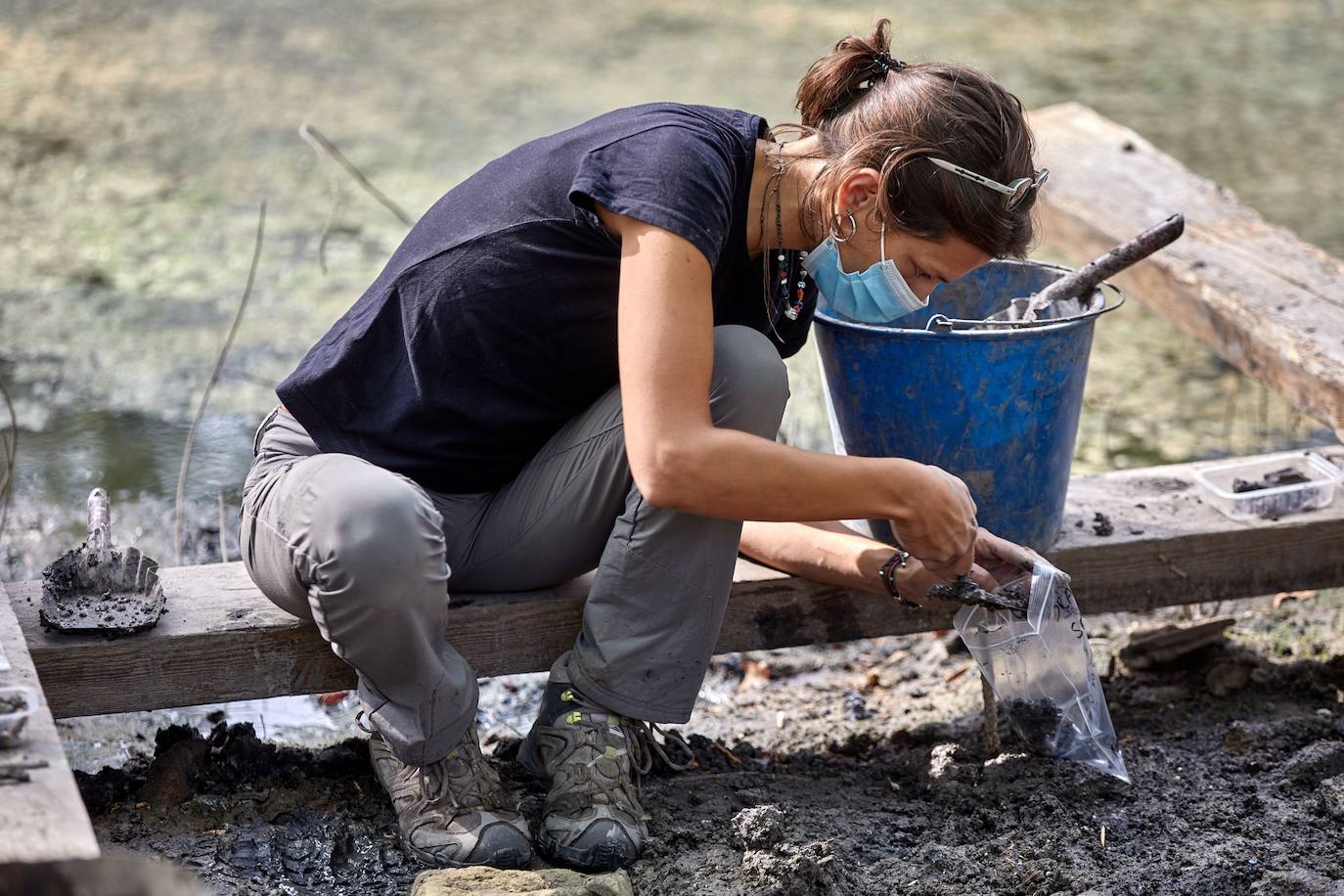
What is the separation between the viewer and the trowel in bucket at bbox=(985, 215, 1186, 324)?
2322mm

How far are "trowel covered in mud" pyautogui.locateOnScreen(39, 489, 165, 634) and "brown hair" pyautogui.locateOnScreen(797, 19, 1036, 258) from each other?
115cm

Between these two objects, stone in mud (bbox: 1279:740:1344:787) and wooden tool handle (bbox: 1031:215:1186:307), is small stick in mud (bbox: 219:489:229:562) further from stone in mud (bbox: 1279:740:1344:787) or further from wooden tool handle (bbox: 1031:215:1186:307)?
stone in mud (bbox: 1279:740:1344:787)

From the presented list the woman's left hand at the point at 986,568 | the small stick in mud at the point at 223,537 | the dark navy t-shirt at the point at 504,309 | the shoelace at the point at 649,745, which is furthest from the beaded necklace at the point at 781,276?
the small stick in mud at the point at 223,537

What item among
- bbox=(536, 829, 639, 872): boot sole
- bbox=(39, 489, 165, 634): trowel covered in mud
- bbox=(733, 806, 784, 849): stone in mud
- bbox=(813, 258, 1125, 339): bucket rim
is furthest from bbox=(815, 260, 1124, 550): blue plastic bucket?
bbox=(39, 489, 165, 634): trowel covered in mud

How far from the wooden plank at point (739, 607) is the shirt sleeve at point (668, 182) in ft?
2.31

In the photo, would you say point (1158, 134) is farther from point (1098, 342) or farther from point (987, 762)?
point (987, 762)

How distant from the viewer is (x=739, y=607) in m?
2.40

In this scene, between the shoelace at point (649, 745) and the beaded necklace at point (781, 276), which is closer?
the beaded necklace at point (781, 276)

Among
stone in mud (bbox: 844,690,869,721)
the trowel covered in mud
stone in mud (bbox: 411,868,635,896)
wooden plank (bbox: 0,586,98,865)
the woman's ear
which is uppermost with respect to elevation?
Answer: the woman's ear

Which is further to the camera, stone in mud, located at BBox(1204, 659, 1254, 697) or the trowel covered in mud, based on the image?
stone in mud, located at BBox(1204, 659, 1254, 697)

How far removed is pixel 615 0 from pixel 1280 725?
6.62 meters

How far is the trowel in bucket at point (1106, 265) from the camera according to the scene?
91.4 inches

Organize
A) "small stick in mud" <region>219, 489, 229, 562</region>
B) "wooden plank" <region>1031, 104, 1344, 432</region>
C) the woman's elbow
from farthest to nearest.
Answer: "wooden plank" <region>1031, 104, 1344, 432</region> → "small stick in mud" <region>219, 489, 229, 562</region> → the woman's elbow

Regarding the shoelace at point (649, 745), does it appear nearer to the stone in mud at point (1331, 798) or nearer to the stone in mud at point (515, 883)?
the stone in mud at point (515, 883)
